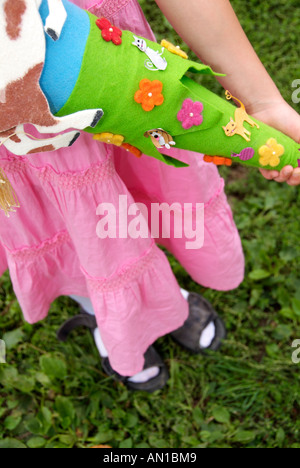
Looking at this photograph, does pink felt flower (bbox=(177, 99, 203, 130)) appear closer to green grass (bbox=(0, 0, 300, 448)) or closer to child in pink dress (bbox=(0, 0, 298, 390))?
child in pink dress (bbox=(0, 0, 298, 390))

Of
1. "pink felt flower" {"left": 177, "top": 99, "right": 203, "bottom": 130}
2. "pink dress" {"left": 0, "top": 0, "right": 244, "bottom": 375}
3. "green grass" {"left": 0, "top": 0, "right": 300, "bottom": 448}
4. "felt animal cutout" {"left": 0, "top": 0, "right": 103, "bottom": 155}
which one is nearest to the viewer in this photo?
"felt animal cutout" {"left": 0, "top": 0, "right": 103, "bottom": 155}

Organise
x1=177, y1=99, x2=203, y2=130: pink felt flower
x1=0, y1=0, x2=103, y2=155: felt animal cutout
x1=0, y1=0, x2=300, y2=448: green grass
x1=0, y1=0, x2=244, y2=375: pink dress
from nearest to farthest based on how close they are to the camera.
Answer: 1. x1=0, y1=0, x2=103, y2=155: felt animal cutout
2. x1=177, y1=99, x2=203, y2=130: pink felt flower
3. x1=0, y1=0, x2=244, y2=375: pink dress
4. x1=0, y1=0, x2=300, y2=448: green grass

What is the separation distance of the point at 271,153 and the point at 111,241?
0.33 meters

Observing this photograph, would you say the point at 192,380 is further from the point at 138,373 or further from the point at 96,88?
the point at 96,88

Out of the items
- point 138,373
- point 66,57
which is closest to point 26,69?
point 66,57

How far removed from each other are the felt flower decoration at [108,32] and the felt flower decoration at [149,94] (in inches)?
2.5

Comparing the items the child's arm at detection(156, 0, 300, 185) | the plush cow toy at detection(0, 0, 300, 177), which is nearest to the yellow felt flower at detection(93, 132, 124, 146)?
the plush cow toy at detection(0, 0, 300, 177)

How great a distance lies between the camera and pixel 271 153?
2.50 ft

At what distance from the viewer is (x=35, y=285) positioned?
102 centimetres

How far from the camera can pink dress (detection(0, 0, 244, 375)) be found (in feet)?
2.59

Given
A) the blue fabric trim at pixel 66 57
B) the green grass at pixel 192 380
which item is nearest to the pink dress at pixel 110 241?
the blue fabric trim at pixel 66 57

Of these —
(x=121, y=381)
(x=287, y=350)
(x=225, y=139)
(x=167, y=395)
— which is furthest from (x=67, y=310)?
(x=225, y=139)

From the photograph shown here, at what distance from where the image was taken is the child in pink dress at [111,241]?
0.79 metres
